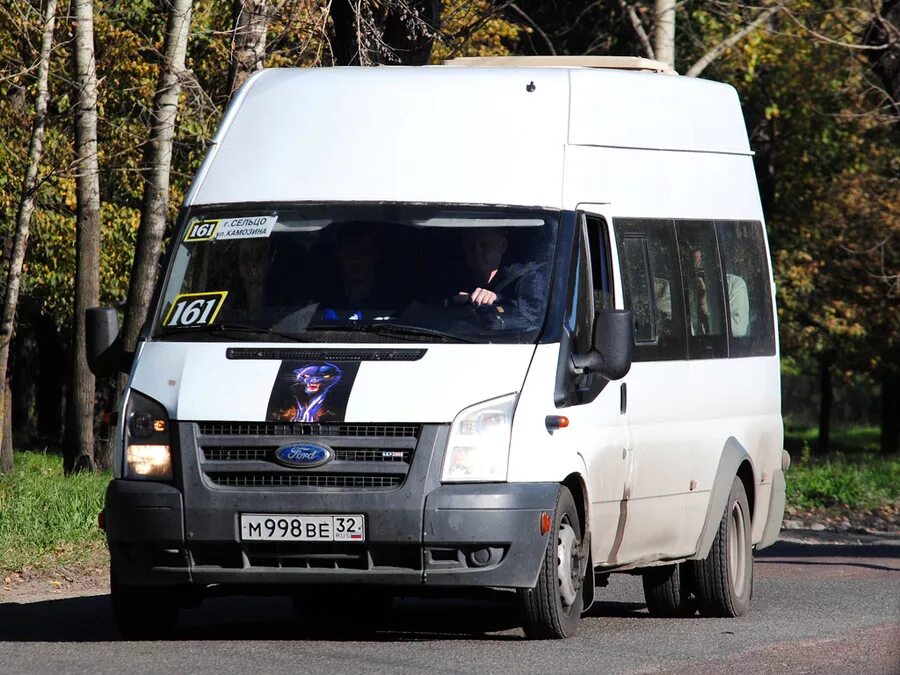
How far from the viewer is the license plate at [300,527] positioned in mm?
7629

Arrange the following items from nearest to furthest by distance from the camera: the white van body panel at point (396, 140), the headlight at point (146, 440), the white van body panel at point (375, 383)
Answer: the white van body panel at point (375, 383)
the headlight at point (146, 440)
the white van body panel at point (396, 140)

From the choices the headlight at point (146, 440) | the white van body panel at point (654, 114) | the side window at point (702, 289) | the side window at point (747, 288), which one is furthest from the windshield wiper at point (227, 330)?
the side window at point (747, 288)

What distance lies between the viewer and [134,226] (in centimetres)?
2627

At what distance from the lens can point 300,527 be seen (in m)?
7.65

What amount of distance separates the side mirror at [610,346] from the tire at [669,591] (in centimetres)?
217

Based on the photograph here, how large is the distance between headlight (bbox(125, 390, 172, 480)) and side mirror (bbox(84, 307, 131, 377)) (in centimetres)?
44

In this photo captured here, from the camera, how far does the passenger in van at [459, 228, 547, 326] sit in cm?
809

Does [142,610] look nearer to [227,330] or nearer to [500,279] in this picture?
[227,330]

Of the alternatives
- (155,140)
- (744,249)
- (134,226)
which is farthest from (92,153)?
(744,249)

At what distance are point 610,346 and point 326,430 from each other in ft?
4.35

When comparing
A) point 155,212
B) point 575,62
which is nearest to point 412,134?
point 575,62

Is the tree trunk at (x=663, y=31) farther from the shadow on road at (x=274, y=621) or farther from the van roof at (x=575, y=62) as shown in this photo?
the shadow on road at (x=274, y=621)

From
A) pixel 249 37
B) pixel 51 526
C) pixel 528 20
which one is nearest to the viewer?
pixel 51 526

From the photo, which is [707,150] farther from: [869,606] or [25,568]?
[25,568]
